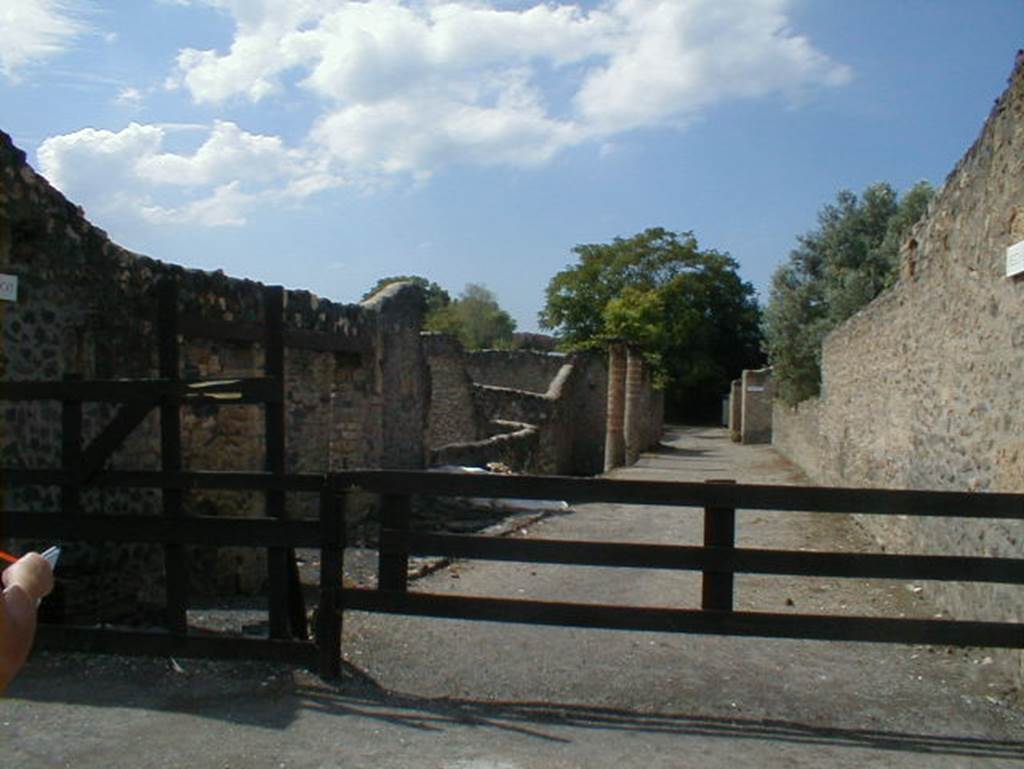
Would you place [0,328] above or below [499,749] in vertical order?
above

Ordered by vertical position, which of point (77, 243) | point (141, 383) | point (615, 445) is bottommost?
point (615, 445)

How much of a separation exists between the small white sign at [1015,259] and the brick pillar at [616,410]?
21.7 m

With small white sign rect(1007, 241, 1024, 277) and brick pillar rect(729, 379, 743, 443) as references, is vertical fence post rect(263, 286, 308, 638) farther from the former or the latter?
brick pillar rect(729, 379, 743, 443)

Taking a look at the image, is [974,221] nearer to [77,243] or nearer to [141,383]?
[141,383]

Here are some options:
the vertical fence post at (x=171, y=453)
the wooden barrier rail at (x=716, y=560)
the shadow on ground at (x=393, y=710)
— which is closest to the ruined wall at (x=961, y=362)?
the wooden barrier rail at (x=716, y=560)

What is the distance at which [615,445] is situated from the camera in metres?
28.3

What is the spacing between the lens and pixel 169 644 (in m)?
5.51

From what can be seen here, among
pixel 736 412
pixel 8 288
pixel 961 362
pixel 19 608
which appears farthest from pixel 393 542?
pixel 736 412

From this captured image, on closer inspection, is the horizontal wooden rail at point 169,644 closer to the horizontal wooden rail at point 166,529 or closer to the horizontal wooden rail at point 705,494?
the horizontal wooden rail at point 166,529

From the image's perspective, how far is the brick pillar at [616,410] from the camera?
28328 mm

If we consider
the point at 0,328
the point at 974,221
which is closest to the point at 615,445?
the point at 974,221

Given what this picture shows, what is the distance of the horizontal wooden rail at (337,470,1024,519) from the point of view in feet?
16.5

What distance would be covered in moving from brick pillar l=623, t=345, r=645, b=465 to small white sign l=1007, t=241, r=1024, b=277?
72.0 feet

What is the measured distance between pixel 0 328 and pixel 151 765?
3.21 metres
